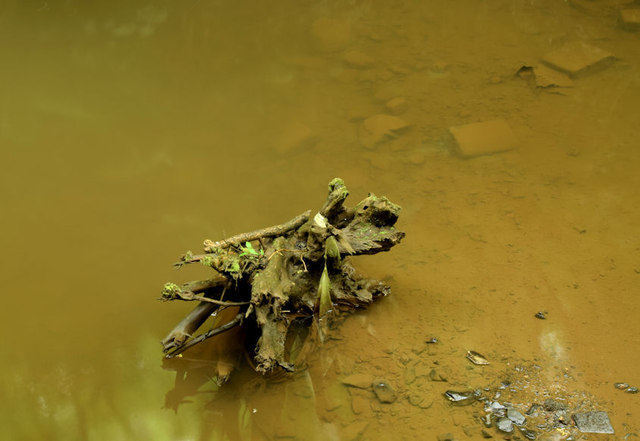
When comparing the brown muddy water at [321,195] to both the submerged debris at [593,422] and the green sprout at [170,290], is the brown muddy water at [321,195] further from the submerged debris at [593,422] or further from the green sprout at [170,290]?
the green sprout at [170,290]

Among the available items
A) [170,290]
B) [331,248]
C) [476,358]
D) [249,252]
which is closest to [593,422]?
[476,358]

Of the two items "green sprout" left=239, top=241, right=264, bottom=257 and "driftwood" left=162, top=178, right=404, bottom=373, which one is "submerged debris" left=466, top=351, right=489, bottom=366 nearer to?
"driftwood" left=162, top=178, right=404, bottom=373

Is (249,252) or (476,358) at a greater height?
(249,252)

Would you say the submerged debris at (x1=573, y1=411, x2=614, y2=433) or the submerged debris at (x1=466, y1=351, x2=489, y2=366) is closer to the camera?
the submerged debris at (x1=573, y1=411, x2=614, y2=433)

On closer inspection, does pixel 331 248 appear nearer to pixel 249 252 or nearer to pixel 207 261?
pixel 249 252

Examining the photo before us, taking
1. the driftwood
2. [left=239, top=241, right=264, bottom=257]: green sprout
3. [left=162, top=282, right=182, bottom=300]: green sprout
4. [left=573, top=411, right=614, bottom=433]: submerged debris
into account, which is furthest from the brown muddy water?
[left=239, top=241, right=264, bottom=257]: green sprout

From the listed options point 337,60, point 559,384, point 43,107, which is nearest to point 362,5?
point 337,60

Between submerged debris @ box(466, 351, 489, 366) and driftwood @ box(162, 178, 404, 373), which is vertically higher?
driftwood @ box(162, 178, 404, 373)
